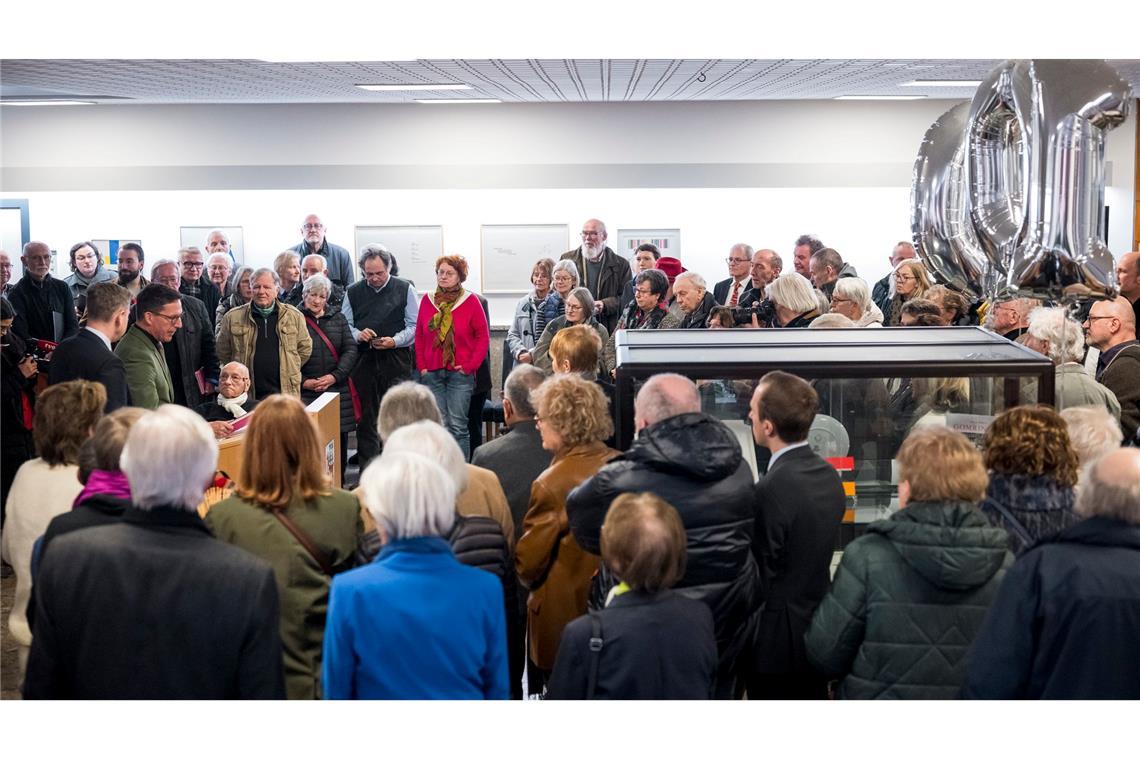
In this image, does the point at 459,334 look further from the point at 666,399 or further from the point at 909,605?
the point at 909,605

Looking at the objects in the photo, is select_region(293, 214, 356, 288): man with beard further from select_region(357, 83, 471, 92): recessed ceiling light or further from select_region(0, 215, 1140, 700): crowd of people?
select_region(0, 215, 1140, 700): crowd of people

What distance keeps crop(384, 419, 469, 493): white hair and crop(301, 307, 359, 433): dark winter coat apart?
15.8 feet

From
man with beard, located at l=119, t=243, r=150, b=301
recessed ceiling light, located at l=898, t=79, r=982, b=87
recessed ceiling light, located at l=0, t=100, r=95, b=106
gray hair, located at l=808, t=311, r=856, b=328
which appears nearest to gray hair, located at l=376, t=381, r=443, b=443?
gray hair, located at l=808, t=311, r=856, b=328

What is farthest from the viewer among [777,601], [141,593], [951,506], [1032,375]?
[1032,375]

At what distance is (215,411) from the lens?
249 inches

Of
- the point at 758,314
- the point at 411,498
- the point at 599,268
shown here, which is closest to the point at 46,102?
the point at 599,268

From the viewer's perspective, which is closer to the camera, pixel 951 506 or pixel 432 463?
pixel 432 463

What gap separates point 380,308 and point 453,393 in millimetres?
855

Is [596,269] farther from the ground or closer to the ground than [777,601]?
farther from the ground

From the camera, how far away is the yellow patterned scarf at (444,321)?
8.05 metres

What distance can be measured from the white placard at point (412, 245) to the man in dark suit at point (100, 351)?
6.09 meters

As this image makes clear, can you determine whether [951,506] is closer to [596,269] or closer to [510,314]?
[596,269]

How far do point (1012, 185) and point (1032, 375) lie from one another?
2.28ft

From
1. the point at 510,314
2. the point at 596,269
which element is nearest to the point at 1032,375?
the point at 596,269
